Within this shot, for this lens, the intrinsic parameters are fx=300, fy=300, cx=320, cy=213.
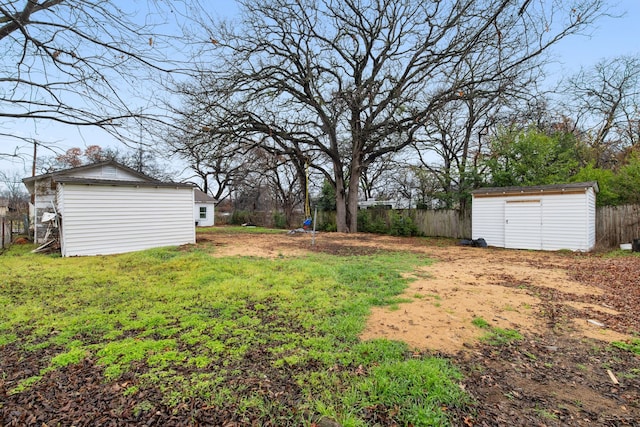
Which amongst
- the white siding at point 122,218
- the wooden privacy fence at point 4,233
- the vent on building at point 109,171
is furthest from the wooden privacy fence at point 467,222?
the wooden privacy fence at point 4,233

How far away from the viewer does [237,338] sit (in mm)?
3000

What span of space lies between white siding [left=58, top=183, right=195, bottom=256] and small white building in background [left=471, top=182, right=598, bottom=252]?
35.8 ft

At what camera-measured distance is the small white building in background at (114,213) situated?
27.6 feet

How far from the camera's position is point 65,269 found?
648cm

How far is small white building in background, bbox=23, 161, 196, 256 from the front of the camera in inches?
332

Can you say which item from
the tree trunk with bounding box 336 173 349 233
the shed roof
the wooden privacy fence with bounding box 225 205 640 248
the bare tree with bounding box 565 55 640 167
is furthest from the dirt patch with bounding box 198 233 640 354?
the bare tree with bounding box 565 55 640 167

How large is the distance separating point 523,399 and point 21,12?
15.9ft

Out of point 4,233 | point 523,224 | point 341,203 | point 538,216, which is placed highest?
point 341,203

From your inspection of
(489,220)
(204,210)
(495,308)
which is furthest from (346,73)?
(204,210)

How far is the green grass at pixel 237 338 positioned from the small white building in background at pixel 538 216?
23.2 feet

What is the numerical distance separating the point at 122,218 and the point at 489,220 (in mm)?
12503

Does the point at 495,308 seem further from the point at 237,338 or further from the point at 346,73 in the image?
the point at 346,73

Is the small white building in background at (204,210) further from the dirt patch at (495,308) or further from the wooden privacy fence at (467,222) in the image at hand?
the dirt patch at (495,308)

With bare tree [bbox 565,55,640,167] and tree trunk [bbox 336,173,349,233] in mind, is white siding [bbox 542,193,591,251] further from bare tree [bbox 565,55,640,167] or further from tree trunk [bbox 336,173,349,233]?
tree trunk [bbox 336,173,349,233]
